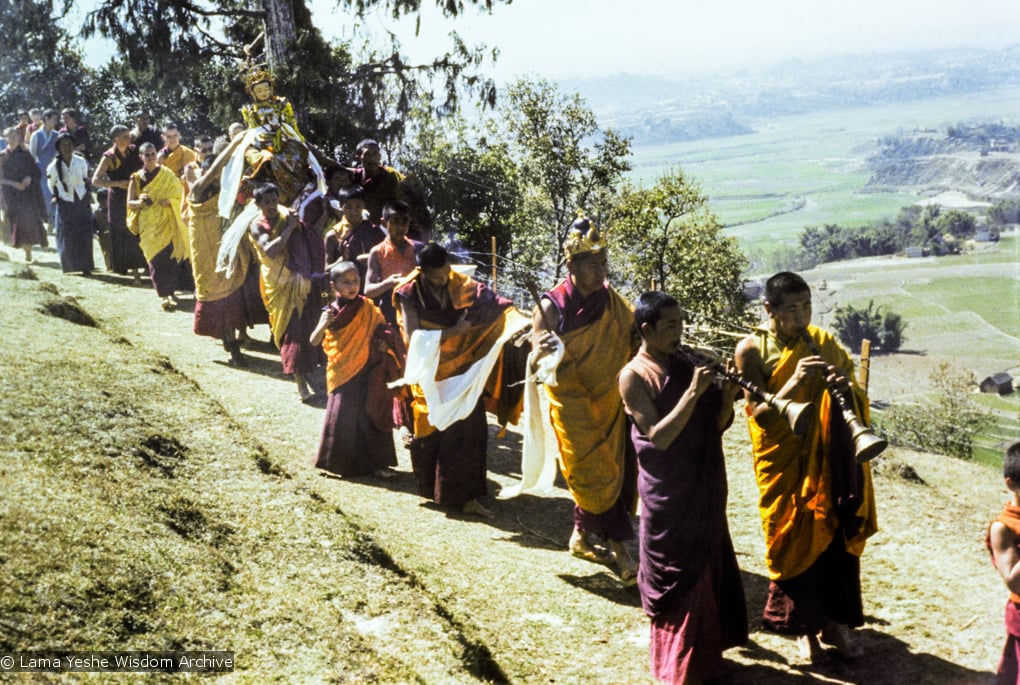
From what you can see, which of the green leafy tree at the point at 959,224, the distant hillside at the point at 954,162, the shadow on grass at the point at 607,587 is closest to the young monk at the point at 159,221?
the shadow on grass at the point at 607,587

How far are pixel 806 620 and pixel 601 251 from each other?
2.46 meters

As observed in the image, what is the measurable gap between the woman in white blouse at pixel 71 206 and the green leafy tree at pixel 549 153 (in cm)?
2787

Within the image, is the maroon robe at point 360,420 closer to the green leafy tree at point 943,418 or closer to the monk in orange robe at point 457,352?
the monk in orange robe at point 457,352

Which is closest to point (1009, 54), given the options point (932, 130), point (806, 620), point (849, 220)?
point (932, 130)

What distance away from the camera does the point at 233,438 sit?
780cm

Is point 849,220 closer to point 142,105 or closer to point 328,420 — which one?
point 142,105

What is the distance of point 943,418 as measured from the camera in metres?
65.2

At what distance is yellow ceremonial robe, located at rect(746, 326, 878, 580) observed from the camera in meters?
5.18

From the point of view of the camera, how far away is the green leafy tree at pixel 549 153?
4353 centimetres

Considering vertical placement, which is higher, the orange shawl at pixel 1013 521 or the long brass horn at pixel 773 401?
the long brass horn at pixel 773 401

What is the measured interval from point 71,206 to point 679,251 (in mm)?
41567

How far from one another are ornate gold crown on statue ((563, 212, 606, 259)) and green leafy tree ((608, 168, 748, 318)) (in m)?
42.9

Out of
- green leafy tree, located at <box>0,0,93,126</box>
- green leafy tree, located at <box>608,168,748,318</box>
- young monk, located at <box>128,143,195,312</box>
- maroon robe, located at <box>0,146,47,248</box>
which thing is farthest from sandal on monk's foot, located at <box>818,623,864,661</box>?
green leafy tree, located at <box>608,168,748,318</box>

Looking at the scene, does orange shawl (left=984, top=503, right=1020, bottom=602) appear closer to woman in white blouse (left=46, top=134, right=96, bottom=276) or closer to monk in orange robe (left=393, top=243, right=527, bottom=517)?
monk in orange robe (left=393, top=243, right=527, bottom=517)
